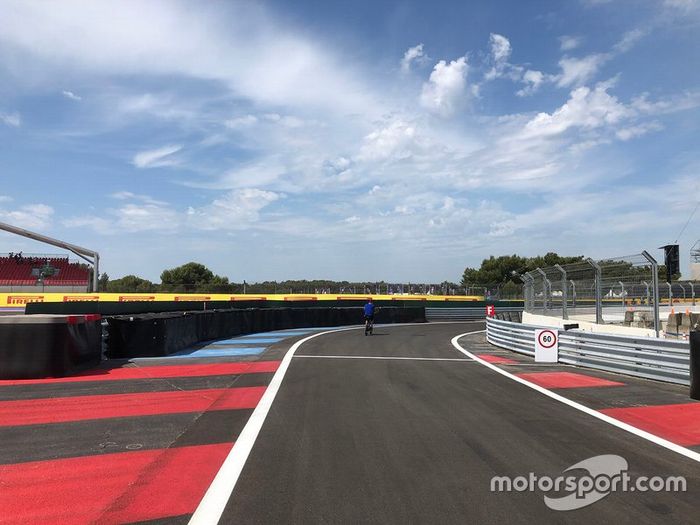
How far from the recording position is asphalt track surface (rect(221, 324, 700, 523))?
4.20 meters

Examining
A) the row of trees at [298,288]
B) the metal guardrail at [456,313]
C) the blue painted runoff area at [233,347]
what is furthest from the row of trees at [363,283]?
the blue painted runoff area at [233,347]

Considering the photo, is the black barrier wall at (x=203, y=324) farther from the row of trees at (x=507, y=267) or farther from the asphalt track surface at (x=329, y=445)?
the row of trees at (x=507, y=267)

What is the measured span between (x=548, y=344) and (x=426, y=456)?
9.56 metres

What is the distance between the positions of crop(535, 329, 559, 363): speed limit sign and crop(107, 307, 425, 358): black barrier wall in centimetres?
1046

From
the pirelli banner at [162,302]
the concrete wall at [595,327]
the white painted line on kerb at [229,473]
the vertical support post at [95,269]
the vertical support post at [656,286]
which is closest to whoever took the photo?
the white painted line on kerb at [229,473]

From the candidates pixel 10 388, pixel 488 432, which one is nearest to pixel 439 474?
pixel 488 432

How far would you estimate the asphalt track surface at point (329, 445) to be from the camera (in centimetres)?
428

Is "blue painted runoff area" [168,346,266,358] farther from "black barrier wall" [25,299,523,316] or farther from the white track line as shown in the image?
"black barrier wall" [25,299,523,316]

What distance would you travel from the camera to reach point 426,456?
560cm


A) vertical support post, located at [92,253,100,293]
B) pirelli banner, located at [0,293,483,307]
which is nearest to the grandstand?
vertical support post, located at [92,253,100,293]

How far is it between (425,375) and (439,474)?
6.51 m

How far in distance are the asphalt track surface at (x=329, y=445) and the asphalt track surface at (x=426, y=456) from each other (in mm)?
23

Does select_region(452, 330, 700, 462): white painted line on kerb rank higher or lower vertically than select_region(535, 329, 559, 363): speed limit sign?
lower

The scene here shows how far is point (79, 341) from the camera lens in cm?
1180
